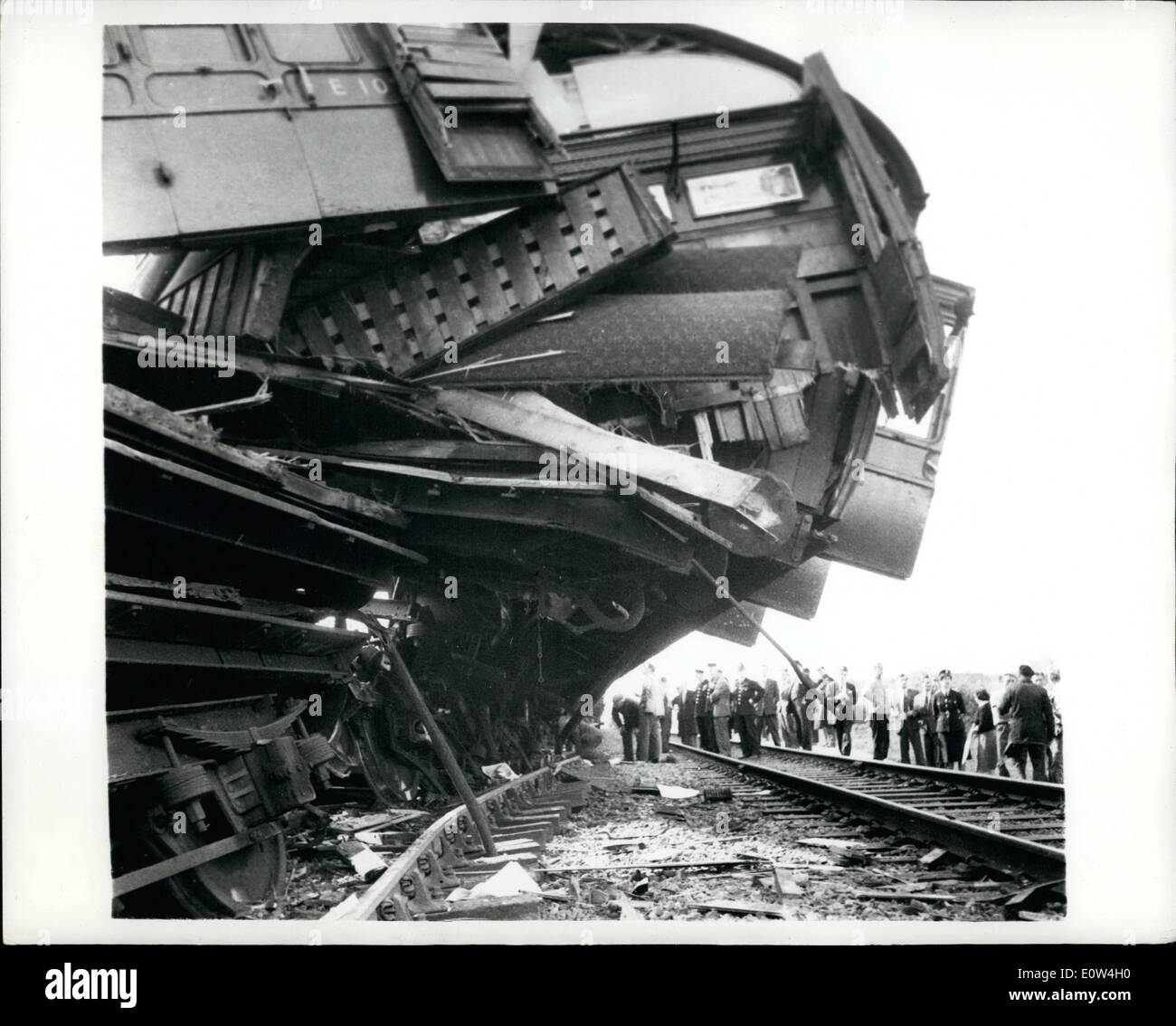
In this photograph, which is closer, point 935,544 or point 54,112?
point 54,112

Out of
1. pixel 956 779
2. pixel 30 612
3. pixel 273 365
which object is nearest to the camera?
pixel 30 612

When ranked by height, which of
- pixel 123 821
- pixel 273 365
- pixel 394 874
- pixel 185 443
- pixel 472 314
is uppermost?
pixel 472 314

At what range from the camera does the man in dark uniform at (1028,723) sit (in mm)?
5422

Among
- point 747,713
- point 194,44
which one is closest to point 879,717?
point 747,713

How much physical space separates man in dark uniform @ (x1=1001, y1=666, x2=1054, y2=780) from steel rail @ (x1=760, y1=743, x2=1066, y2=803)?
17 cm

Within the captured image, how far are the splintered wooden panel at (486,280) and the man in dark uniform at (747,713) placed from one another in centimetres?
699

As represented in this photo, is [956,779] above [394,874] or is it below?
below

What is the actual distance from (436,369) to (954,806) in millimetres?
4625

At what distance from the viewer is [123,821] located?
11.3 ft

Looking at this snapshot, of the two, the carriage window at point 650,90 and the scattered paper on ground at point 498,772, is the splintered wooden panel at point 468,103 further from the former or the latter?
the scattered paper on ground at point 498,772

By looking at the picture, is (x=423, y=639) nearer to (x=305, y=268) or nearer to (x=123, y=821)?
(x=305, y=268)

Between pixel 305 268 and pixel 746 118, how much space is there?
399 cm

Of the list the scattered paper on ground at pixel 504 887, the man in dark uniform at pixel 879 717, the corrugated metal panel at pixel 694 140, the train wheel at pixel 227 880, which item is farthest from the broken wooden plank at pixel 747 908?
the corrugated metal panel at pixel 694 140
